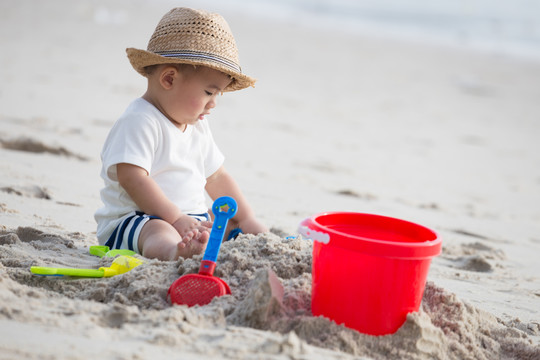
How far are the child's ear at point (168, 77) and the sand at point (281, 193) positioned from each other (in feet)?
2.34

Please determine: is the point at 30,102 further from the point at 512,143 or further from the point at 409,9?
the point at 409,9

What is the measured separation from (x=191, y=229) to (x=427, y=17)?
71.9ft

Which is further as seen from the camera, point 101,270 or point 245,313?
point 101,270

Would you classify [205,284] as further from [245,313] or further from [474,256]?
[474,256]

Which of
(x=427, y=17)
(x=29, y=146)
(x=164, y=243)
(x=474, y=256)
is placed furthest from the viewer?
(x=427, y=17)

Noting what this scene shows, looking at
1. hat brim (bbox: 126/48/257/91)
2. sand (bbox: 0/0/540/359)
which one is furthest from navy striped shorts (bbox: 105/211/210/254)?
hat brim (bbox: 126/48/257/91)

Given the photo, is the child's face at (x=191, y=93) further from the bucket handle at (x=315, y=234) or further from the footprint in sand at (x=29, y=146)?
the footprint in sand at (x=29, y=146)

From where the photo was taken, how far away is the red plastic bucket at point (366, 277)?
5.08 ft

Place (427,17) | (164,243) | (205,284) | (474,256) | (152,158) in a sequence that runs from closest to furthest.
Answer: (205,284)
(164,243)
(152,158)
(474,256)
(427,17)

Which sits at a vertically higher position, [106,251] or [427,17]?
[427,17]

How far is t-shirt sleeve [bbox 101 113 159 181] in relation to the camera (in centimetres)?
220

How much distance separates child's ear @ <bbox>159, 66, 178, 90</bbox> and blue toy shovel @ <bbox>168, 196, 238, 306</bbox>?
2.45 ft

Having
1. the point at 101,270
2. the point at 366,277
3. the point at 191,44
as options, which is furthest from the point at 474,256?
the point at 101,270

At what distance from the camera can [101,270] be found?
1899mm
